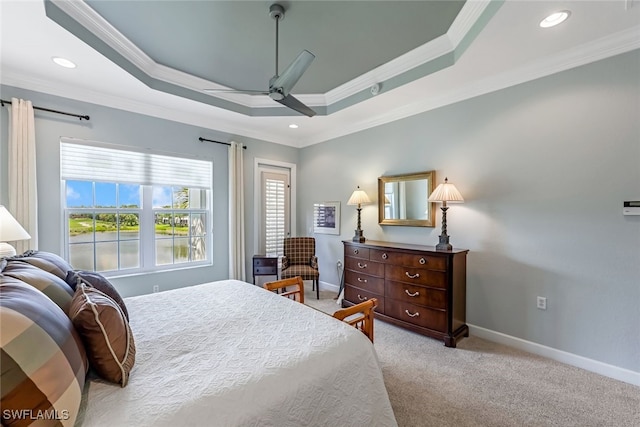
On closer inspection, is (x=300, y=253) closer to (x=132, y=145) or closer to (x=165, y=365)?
(x=132, y=145)

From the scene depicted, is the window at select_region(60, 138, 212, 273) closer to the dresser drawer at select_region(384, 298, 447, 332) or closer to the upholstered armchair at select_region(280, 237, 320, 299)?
the upholstered armchair at select_region(280, 237, 320, 299)

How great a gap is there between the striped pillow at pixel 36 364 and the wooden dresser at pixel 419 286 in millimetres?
2804

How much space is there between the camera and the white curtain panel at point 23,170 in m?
2.76

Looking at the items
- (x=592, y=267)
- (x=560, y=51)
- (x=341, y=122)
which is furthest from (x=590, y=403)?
(x=341, y=122)

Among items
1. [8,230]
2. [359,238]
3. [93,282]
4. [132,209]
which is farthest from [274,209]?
[93,282]

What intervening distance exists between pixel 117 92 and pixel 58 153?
97 centimetres

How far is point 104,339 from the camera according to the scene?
1097 millimetres

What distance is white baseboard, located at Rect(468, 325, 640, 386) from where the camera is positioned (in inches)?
85.5

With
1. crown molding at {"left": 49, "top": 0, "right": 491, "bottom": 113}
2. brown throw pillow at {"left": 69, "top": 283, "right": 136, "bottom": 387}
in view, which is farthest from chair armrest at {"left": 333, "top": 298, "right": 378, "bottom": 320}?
crown molding at {"left": 49, "top": 0, "right": 491, "bottom": 113}

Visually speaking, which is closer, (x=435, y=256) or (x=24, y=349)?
(x=24, y=349)

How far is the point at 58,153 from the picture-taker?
3.08m

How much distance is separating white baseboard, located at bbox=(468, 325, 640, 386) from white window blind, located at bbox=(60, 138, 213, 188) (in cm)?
423

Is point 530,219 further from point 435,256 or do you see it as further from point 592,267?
point 435,256

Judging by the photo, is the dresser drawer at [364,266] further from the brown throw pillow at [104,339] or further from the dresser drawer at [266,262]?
the brown throw pillow at [104,339]
